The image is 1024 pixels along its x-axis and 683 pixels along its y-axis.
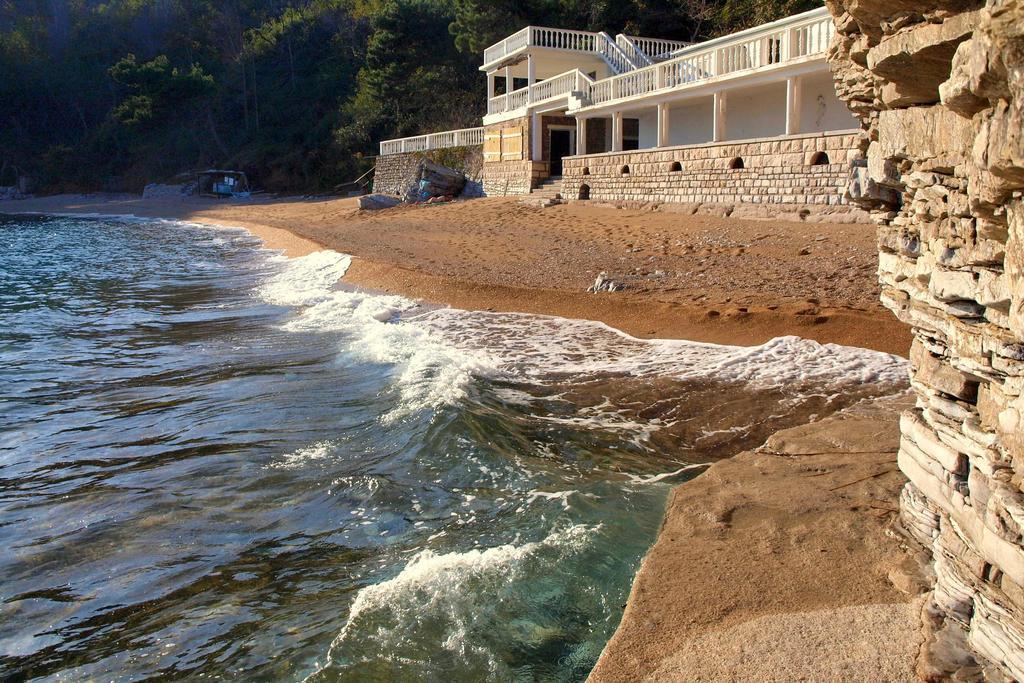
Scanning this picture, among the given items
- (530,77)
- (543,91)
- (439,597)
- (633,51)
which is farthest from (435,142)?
(439,597)

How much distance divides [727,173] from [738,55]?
142 inches

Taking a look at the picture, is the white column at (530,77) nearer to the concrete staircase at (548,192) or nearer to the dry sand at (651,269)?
the concrete staircase at (548,192)

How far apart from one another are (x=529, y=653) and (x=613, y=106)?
23.4 meters

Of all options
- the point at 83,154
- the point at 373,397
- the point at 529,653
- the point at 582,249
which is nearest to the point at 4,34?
the point at 83,154

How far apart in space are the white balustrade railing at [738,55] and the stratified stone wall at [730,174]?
2.06 m

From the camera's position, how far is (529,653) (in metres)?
3.86

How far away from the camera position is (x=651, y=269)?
13820mm

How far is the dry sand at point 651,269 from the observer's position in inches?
396

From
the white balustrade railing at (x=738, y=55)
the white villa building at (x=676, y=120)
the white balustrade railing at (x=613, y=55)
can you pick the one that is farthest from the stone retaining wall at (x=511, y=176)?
the white balustrade railing at (x=613, y=55)

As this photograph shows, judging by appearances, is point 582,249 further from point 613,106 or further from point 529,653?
point 529,653

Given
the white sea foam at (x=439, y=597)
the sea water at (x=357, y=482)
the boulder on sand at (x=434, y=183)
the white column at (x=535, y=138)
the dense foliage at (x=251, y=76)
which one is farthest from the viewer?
the dense foliage at (x=251, y=76)

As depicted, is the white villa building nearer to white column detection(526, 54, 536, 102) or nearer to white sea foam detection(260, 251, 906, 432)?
white column detection(526, 54, 536, 102)

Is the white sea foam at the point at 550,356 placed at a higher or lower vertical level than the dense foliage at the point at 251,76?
lower

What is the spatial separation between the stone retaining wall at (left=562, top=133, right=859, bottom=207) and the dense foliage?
33.5ft
